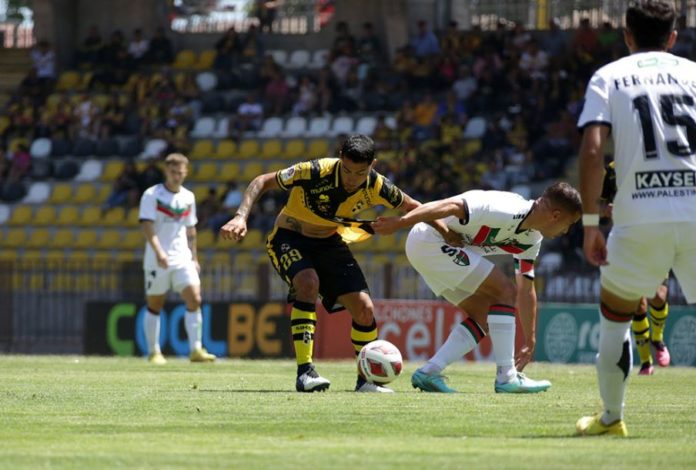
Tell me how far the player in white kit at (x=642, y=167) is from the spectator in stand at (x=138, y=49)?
27220 millimetres

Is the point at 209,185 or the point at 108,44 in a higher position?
the point at 108,44

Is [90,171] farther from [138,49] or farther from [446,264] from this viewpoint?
[446,264]

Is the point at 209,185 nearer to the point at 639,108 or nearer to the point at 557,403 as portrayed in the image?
the point at 557,403

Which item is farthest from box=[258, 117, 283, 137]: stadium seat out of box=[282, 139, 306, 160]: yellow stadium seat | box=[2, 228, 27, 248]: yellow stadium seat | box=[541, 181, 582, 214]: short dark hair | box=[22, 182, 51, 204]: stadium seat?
box=[541, 181, 582, 214]: short dark hair

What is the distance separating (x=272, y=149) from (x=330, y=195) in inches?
747

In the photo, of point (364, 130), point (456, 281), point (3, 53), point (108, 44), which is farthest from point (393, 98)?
point (456, 281)

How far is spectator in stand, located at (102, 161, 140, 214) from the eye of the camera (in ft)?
98.7

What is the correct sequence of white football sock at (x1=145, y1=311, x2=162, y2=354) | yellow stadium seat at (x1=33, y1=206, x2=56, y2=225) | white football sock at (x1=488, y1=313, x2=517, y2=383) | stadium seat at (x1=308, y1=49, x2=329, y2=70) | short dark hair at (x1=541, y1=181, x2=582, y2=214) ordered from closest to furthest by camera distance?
short dark hair at (x1=541, y1=181, x2=582, y2=214)
white football sock at (x1=488, y1=313, x2=517, y2=383)
white football sock at (x1=145, y1=311, x2=162, y2=354)
yellow stadium seat at (x1=33, y1=206, x2=56, y2=225)
stadium seat at (x1=308, y1=49, x2=329, y2=70)

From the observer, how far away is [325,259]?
12047 mm

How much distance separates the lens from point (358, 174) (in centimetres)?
1136

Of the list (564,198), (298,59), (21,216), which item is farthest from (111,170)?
(564,198)

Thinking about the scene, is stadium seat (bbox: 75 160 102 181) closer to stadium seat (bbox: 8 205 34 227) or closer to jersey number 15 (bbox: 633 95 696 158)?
stadium seat (bbox: 8 205 34 227)

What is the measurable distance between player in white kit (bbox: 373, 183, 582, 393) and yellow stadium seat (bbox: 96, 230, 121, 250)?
1797cm

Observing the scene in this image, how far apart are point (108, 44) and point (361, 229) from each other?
79.7 feet
